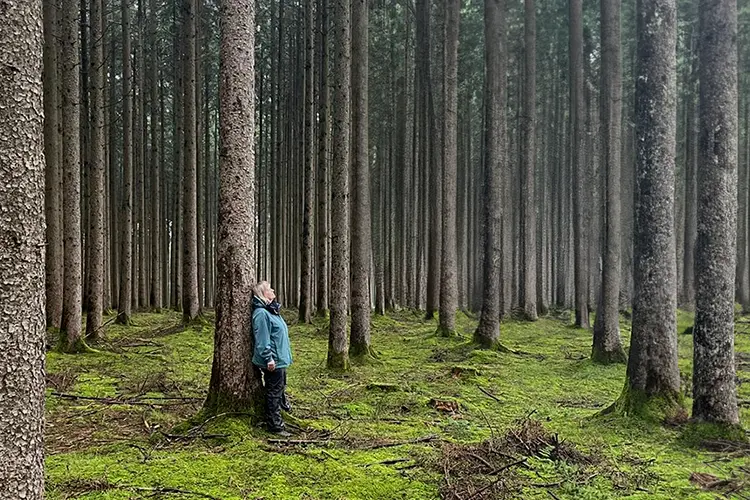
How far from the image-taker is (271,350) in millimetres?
6125

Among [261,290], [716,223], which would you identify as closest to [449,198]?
[716,223]

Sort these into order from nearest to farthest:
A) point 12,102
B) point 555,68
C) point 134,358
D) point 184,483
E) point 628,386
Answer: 1. point 12,102
2. point 184,483
3. point 628,386
4. point 134,358
5. point 555,68

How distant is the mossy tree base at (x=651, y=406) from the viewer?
6723mm

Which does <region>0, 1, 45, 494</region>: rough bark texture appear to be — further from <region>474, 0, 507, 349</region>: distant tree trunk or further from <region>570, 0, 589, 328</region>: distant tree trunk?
<region>570, 0, 589, 328</region>: distant tree trunk

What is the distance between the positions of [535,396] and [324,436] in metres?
3.77

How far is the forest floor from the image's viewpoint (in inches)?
188

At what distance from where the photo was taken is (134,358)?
36.5ft

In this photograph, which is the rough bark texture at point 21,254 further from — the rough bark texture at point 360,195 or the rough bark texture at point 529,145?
the rough bark texture at point 529,145

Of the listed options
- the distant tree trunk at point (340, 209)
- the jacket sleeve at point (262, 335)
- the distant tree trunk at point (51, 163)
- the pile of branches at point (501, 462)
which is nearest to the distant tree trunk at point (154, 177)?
the distant tree trunk at point (51, 163)

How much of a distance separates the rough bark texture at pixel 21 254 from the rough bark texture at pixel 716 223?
18.8ft

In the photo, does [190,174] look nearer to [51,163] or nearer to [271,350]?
[51,163]

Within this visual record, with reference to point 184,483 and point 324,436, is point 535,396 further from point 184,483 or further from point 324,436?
point 184,483

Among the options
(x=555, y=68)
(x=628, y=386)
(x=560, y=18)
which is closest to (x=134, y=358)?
(x=628, y=386)

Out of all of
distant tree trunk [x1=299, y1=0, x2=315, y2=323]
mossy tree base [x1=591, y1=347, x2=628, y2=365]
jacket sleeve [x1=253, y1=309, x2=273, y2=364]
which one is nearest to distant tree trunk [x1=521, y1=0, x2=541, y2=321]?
distant tree trunk [x1=299, y1=0, x2=315, y2=323]
